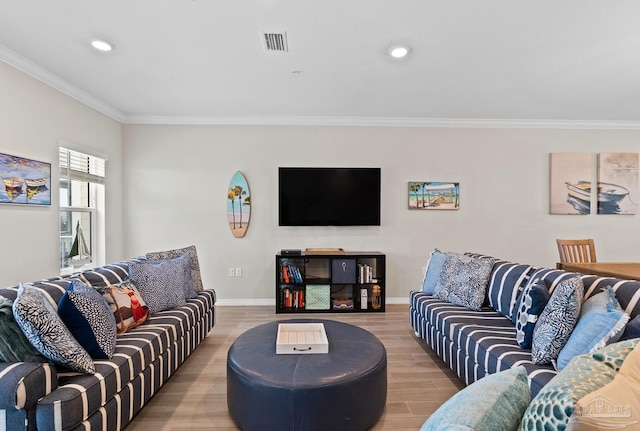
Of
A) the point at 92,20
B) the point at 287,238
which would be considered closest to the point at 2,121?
the point at 92,20

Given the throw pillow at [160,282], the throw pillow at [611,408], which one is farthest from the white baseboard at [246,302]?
the throw pillow at [611,408]

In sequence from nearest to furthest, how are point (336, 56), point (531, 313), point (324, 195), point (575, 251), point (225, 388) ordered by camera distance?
1. point (531, 313)
2. point (225, 388)
3. point (336, 56)
4. point (575, 251)
5. point (324, 195)

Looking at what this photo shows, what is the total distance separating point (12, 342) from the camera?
145 cm

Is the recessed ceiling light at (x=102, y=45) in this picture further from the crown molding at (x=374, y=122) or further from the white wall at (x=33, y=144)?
the crown molding at (x=374, y=122)

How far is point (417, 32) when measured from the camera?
2.31m

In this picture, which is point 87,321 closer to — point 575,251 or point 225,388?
point 225,388

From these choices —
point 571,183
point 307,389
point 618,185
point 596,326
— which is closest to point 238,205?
point 307,389

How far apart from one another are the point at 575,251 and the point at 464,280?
79.2 inches

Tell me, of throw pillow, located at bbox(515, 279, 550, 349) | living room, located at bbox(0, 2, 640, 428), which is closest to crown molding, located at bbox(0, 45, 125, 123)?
living room, located at bbox(0, 2, 640, 428)

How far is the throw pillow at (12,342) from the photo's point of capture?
4.69 feet

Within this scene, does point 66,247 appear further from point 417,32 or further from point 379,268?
point 417,32

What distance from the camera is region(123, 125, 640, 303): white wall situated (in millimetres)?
4309

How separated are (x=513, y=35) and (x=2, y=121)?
13.6ft

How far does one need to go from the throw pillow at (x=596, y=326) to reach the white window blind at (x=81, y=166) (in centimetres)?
448
